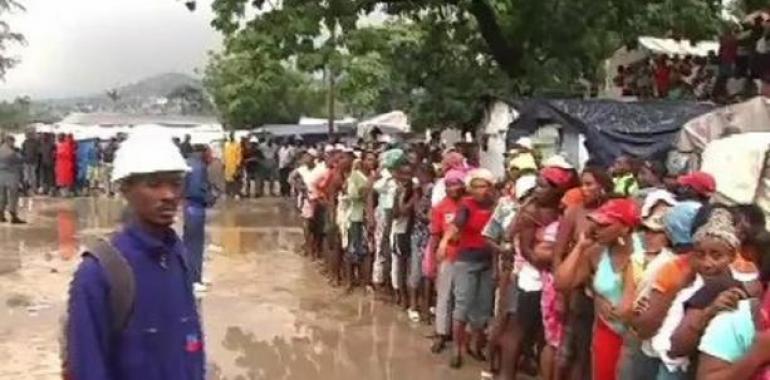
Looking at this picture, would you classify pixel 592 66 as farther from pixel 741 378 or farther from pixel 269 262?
pixel 741 378

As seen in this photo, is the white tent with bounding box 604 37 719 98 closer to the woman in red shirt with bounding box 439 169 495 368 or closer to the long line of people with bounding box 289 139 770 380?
the long line of people with bounding box 289 139 770 380

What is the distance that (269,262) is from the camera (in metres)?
15.3

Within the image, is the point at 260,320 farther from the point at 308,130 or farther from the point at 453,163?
the point at 308,130

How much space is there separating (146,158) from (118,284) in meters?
0.40

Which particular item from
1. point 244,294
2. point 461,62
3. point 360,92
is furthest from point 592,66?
point 360,92

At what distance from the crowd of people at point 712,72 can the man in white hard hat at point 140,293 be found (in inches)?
395

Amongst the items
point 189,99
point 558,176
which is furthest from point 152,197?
point 189,99

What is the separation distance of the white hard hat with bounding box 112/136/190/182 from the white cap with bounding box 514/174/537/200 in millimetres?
4374

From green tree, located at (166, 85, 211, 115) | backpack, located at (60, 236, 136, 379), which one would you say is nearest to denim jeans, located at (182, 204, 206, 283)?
backpack, located at (60, 236, 136, 379)

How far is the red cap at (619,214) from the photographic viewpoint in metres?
5.62

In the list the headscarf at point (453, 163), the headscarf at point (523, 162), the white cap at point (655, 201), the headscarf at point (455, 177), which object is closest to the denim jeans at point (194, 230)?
the headscarf at point (453, 163)

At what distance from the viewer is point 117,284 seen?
10.6 ft

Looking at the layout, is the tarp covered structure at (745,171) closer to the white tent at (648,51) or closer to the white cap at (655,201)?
the white cap at (655,201)

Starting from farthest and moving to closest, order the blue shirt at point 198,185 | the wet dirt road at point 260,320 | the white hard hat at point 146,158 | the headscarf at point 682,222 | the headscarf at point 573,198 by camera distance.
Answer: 1. the blue shirt at point 198,185
2. the wet dirt road at point 260,320
3. the headscarf at point 573,198
4. the headscarf at point 682,222
5. the white hard hat at point 146,158
